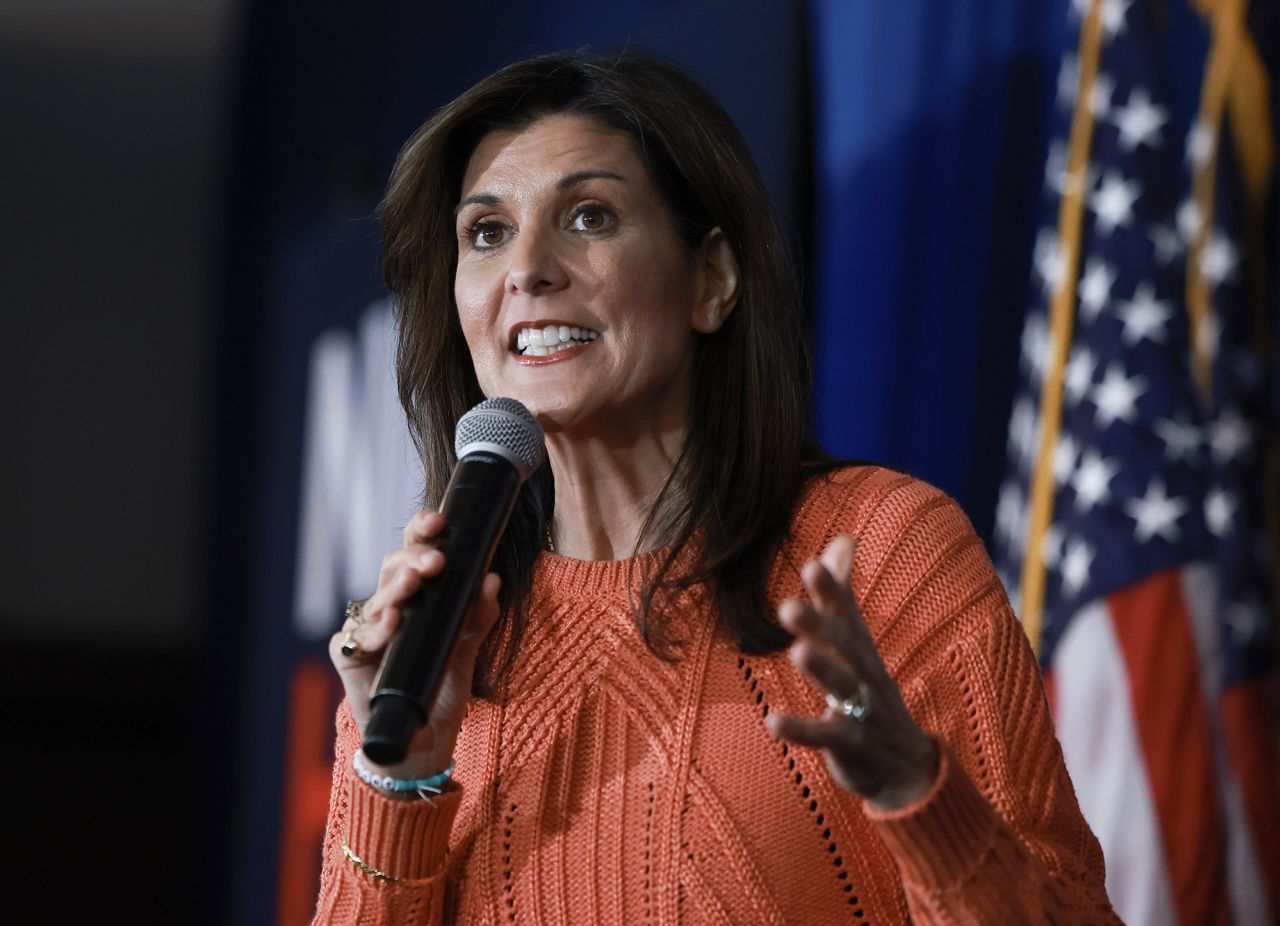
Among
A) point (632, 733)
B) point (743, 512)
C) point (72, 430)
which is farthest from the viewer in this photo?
point (72, 430)

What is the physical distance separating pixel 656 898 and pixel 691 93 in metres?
0.97

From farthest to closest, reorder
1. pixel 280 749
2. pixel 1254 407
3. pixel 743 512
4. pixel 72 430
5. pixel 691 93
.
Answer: pixel 72 430, pixel 280 749, pixel 1254 407, pixel 691 93, pixel 743 512

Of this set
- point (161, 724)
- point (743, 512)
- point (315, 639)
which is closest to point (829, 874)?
point (743, 512)

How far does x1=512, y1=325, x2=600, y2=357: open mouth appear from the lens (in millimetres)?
1674

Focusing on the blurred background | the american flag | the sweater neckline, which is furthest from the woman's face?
the blurred background

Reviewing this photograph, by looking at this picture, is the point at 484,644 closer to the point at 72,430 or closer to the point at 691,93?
the point at 691,93

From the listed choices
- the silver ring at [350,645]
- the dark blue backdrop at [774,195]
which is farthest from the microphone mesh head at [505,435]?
the dark blue backdrop at [774,195]

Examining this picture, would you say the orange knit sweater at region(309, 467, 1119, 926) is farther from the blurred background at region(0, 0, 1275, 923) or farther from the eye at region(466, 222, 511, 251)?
the blurred background at region(0, 0, 1275, 923)

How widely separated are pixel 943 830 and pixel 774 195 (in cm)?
192

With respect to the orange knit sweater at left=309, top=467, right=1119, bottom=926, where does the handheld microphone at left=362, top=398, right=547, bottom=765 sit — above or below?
above

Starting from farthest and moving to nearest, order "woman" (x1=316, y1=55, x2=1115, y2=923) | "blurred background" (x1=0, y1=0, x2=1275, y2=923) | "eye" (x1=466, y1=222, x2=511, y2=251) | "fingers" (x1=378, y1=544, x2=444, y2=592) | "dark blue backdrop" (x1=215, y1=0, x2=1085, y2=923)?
"blurred background" (x1=0, y1=0, x2=1275, y2=923) < "dark blue backdrop" (x1=215, y1=0, x2=1085, y2=923) < "eye" (x1=466, y1=222, x2=511, y2=251) < "woman" (x1=316, y1=55, x2=1115, y2=923) < "fingers" (x1=378, y1=544, x2=444, y2=592)

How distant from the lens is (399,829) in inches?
58.7

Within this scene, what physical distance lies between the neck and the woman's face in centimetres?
3

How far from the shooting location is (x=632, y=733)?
5.12ft
